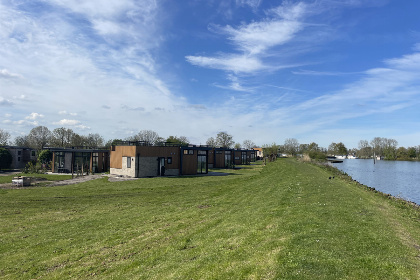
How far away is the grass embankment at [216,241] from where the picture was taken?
250 inches

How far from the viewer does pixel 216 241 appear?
9.24 metres

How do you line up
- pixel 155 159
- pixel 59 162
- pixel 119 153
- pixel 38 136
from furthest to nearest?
pixel 38 136 → pixel 59 162 → pixel 119 153 → pixel 155 159

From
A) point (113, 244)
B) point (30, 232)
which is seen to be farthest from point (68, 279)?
point (30, 232)

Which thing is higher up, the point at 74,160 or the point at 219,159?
the point at 74,160

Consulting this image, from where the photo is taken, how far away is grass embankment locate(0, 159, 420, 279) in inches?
250

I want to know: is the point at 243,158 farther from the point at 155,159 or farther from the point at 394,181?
the point at 155,159

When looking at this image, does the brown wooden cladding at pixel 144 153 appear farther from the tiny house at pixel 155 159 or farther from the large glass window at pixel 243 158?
the large glass window at pixel 243 158

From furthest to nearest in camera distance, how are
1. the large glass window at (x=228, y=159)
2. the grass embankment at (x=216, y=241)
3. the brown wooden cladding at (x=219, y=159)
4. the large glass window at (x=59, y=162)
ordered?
1. the large glass window at (x=228, y=159)
2. the brown wooden cladding at (x=219, y=159)
3. the large glass window at (x=59, y=162)
4. the grass embankment at (x=216, y=241)

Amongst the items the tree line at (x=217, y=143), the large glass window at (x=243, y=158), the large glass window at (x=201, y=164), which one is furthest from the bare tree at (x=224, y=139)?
the large glass window at (x=201, y=164)

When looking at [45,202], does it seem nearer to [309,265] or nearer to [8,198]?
[8,198]

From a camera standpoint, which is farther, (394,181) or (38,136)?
(38,136)

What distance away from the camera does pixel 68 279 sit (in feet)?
25.5

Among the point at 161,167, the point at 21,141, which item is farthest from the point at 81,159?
the point at 21,141

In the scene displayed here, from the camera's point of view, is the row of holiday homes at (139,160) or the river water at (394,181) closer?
the river water at (394,181)
